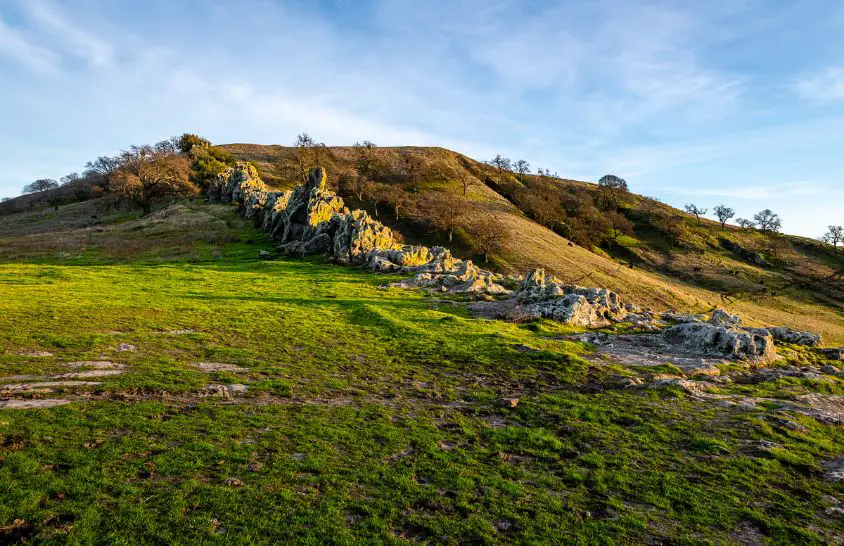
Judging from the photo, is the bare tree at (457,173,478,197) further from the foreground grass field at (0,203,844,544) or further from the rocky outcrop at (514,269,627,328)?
the foreground grass field at (0,203,844,544)

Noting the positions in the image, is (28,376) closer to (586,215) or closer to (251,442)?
(251,442)

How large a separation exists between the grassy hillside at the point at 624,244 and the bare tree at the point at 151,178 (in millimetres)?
33284

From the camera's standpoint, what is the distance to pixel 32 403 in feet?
54.8

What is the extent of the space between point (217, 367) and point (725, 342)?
36457 millimetres

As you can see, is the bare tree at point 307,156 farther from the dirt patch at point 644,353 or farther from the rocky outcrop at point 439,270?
the dirt patch at point 644,353

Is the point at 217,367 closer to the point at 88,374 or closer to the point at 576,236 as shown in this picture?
the point at 88,374

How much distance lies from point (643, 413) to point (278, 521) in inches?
726

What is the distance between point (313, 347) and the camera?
29.8 meters

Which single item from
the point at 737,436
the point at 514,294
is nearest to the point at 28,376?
the point at 737,436

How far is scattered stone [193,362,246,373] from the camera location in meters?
23.2

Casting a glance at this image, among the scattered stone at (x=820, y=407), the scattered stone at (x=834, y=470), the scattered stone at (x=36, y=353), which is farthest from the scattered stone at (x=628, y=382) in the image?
the scattered stone at (x=36, y=353)

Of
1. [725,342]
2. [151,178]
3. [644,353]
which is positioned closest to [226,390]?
[644,353]

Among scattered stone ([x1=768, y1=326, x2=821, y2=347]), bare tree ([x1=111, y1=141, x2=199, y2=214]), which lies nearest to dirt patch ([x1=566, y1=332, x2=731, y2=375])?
scattered stone ([x1=768, y1=326, x2=821, y2=347])

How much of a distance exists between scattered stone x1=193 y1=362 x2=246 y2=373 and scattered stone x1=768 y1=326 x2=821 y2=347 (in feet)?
156
